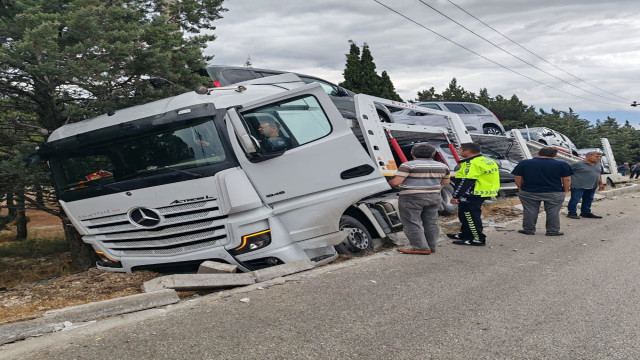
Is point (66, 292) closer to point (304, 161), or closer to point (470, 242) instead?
point (304, 161)

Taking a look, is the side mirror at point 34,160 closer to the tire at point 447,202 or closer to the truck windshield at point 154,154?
the truck windshield at point 154,154

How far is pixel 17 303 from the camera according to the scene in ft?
17.9

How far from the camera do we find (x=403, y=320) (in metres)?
4.07

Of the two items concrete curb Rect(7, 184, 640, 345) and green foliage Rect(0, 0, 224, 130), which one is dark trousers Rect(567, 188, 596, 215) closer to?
concrete curb Rect(7, 184, 640, 345)

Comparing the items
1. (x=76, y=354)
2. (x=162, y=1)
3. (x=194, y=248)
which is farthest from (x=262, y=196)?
(x=162, y=1)

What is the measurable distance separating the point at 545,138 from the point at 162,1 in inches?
539

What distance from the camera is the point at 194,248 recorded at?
5781 mm

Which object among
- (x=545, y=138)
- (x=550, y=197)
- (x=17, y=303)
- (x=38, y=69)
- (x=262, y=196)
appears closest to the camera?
(x=17, y=303)

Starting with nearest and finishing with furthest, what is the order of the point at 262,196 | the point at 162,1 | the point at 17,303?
the point at 17,303, the point at 262,196, the point at 162,1

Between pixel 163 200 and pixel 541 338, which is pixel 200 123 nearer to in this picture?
pixel 163 200

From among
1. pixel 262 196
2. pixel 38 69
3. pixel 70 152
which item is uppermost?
pixel 38 69

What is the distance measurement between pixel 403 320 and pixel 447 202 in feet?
22.3

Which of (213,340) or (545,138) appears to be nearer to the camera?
(213,340)

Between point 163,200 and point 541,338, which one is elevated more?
point 163,200
